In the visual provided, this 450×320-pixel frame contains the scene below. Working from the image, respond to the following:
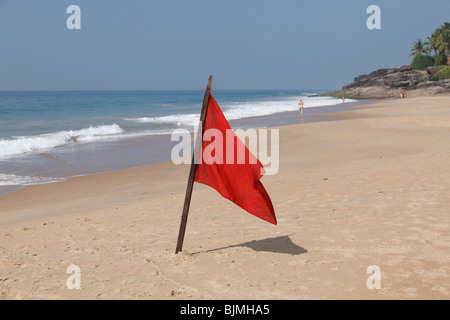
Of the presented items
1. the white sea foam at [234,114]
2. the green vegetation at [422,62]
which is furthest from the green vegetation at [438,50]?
the white sea foam at [234,114]

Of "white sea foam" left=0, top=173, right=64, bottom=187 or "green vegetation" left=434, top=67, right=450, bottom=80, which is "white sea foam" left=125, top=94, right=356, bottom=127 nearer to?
"white sea foam" left=0, top=173, right=64, bottom=187

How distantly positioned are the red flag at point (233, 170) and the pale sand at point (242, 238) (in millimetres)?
692

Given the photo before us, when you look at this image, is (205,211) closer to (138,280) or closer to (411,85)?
(138,280)

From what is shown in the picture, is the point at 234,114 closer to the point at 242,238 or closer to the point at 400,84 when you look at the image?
the point at 242,238

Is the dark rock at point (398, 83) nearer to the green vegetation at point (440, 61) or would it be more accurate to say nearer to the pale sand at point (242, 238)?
the green vegetation at point (440, 61)

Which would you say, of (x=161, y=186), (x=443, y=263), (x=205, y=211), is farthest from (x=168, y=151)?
(x=443, y=263)

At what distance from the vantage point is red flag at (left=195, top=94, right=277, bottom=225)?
4.92m

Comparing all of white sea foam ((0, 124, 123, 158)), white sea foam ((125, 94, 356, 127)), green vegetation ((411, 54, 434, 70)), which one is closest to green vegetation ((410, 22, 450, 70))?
green vegetation ((411, 54, 434, 70))

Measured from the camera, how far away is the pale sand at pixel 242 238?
4.38 meters

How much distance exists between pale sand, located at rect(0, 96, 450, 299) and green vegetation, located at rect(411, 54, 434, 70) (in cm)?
8145

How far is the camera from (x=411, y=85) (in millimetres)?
75812

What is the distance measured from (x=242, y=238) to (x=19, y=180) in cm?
843
